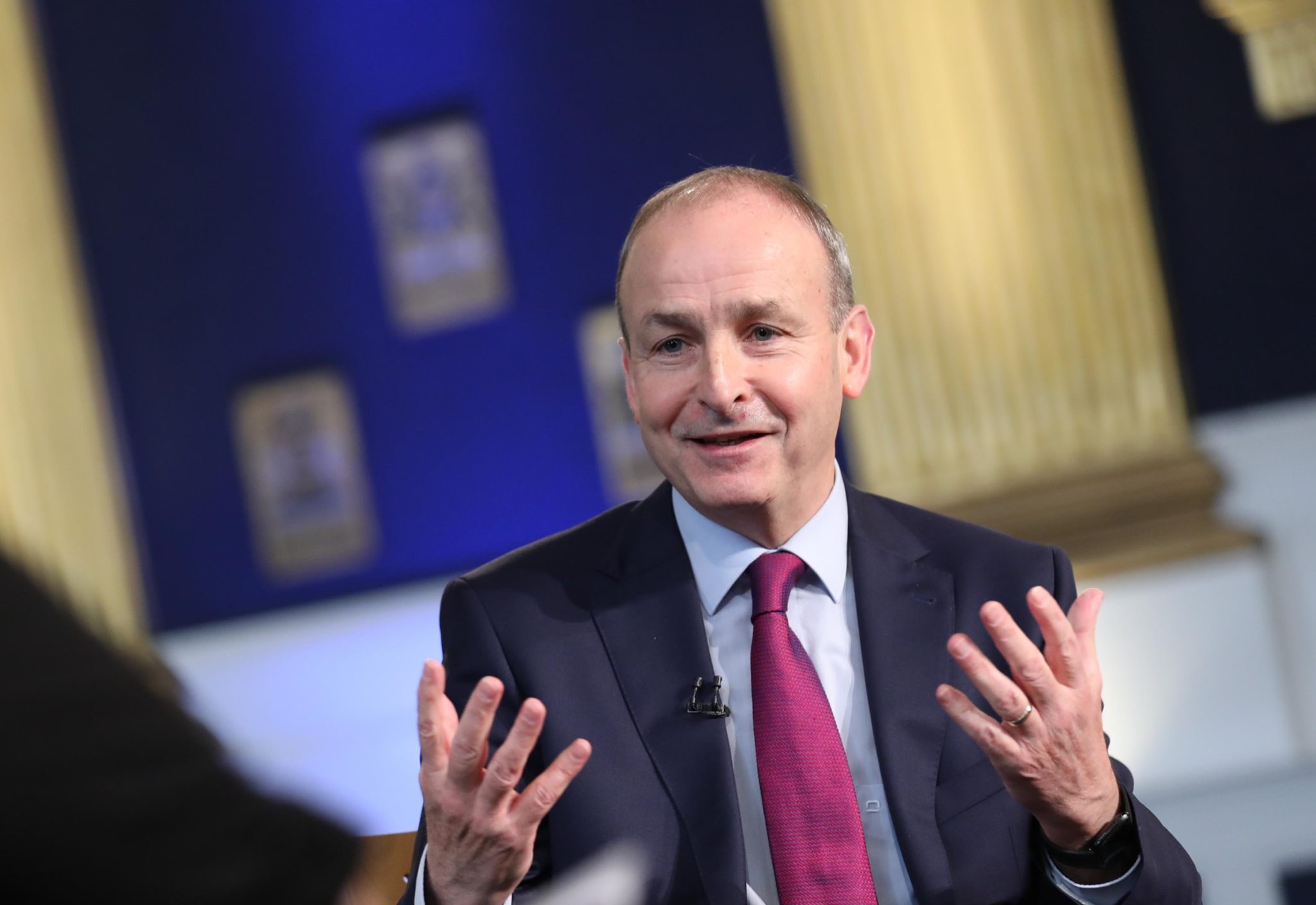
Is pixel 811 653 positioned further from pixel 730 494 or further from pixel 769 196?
pixel 769 196

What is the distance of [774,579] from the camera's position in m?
1.57

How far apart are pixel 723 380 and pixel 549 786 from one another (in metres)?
0.52

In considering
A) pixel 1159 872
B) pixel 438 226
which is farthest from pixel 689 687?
pixel 438 226

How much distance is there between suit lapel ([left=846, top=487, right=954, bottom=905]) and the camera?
1.44m

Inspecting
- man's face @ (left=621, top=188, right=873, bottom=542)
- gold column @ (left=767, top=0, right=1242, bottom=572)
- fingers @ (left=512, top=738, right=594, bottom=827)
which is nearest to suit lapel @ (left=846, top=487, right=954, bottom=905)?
man's face @ (left=621, top=188, right=873, bottom=542)

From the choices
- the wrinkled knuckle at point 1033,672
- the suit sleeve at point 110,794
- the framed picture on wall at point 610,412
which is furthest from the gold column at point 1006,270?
the suit sleeve at point 110,794

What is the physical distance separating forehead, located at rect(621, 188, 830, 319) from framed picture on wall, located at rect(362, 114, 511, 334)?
117 inches

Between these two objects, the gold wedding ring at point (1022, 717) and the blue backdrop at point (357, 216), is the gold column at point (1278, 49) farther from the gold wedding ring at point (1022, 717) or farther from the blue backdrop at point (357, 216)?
the gold wedding ring at point (1022, 717)

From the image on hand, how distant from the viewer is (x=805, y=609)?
1.61 m

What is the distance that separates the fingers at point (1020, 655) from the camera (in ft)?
4.18

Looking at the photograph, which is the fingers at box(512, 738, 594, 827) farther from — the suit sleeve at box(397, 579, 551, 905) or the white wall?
the white wall

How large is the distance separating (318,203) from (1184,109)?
8.99 ft

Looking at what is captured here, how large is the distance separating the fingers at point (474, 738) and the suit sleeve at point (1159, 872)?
610 mm

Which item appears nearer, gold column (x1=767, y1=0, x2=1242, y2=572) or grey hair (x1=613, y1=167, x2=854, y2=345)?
grey hair (x1=613, y1=167, x2=854, y2=345)
